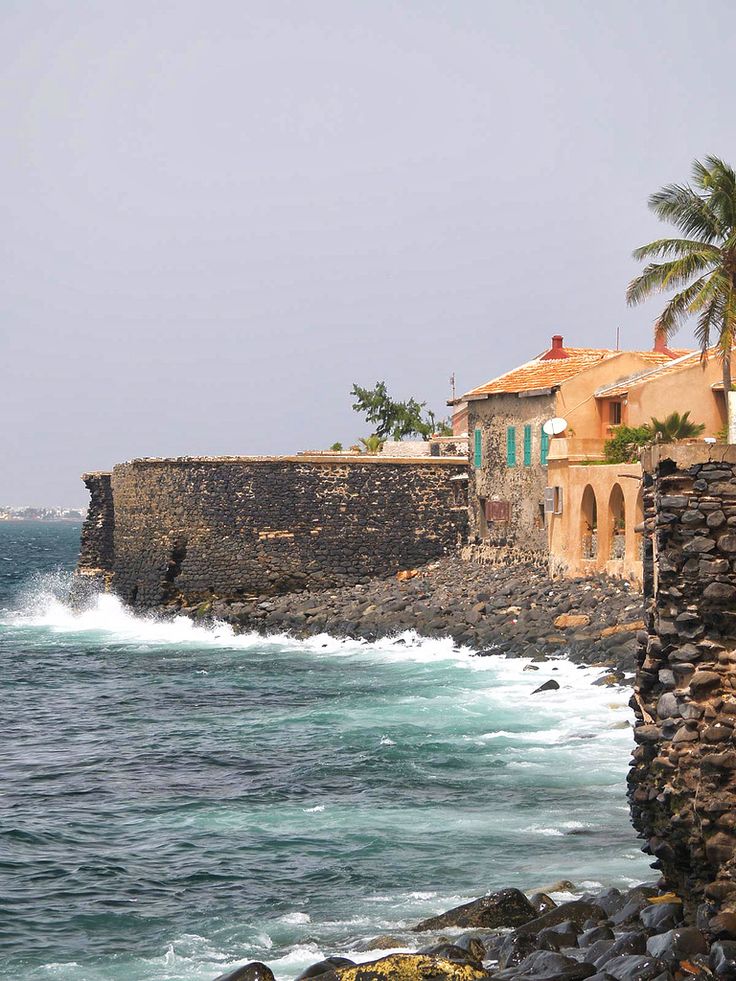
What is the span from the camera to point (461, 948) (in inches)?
446

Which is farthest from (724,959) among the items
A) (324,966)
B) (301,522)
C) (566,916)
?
(301,522)

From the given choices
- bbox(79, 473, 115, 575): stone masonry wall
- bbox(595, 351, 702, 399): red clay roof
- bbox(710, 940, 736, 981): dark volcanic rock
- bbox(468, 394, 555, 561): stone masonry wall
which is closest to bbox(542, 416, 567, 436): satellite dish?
bbox(468, 394, 555, 561): stone masonry wall

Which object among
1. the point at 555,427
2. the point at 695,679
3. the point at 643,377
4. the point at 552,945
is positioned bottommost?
the point at 552,945

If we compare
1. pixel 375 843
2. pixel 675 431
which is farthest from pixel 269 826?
pixel 675 431

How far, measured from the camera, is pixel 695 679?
11.1 metres

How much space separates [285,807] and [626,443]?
18.3 metres

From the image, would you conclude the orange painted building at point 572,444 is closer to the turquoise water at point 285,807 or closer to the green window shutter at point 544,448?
the green window shutter at point 544,448

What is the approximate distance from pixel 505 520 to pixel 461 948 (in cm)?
2914

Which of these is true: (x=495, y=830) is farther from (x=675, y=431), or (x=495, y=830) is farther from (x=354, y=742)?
(x=675, y=431)

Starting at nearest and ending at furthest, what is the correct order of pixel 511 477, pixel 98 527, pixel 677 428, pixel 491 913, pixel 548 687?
pixel 491 913, pixel 548 687, pixel 677 428, pixel 511 477, pixel 98 527

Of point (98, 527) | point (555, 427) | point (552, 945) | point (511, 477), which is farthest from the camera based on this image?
point (98, 527)

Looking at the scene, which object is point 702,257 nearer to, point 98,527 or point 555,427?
point 555,427

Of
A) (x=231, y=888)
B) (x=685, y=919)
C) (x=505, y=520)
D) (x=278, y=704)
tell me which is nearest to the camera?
(x=685, y=919)

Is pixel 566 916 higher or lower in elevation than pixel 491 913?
higher
